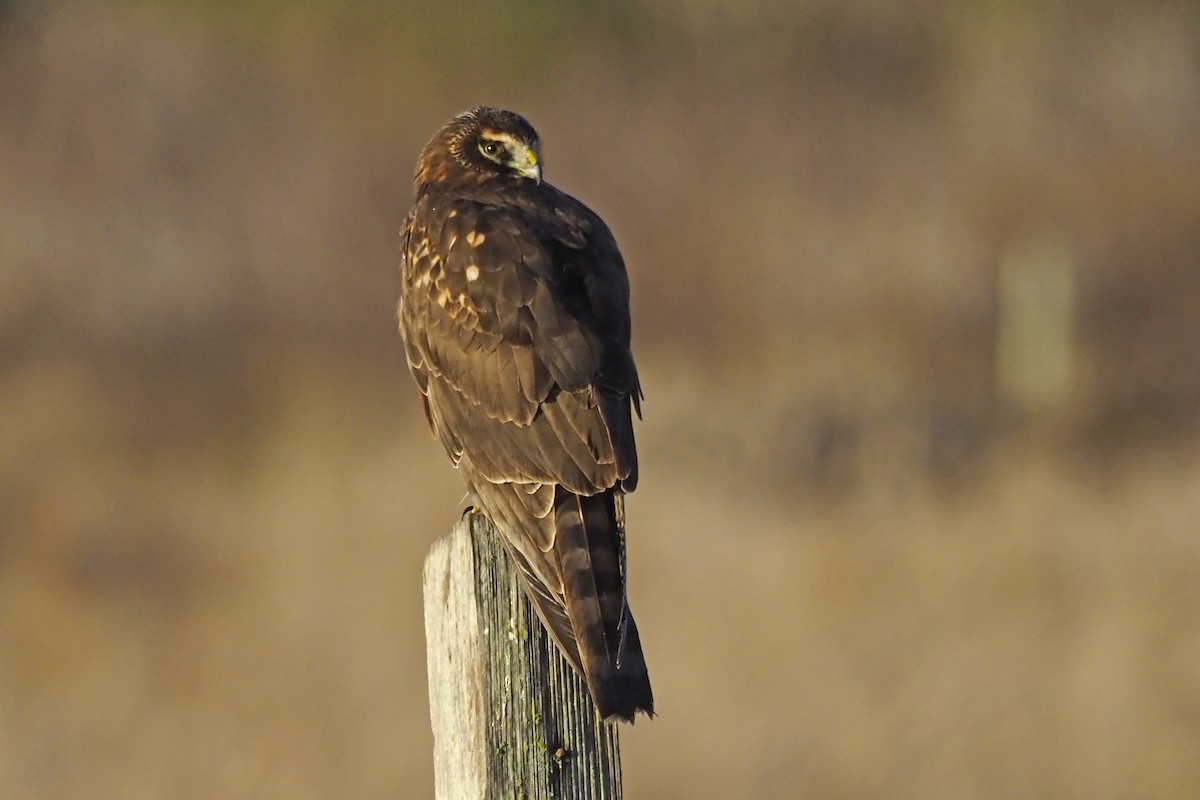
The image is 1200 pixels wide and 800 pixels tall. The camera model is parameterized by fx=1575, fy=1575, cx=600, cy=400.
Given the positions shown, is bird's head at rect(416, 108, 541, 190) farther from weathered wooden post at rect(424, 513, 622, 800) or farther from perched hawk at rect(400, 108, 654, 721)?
weathered wooden post at rect(424, 513, 622, 800)

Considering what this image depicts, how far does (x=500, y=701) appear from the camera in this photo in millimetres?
2752

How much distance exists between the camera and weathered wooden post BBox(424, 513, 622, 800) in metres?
2.74

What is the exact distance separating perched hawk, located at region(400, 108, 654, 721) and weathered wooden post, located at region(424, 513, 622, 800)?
6cm

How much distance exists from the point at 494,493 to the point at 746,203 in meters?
8.36

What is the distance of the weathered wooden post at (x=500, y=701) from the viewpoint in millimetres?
2736

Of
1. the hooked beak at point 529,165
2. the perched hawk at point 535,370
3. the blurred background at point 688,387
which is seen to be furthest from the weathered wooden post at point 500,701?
the blurred background at point 688,387

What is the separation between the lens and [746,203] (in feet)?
37.9

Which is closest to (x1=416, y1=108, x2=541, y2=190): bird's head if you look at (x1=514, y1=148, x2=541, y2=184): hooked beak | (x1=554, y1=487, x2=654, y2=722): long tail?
(x1=514, y1=148, x2=541, y2=184): hooked beak

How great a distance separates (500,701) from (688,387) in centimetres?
662

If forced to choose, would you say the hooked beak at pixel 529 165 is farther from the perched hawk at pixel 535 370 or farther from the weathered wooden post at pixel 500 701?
the weathered wooden post at pixel 500 701

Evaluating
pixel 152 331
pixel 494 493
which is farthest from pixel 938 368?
pixel 494 493

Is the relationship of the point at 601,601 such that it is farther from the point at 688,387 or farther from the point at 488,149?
the point at 688,387

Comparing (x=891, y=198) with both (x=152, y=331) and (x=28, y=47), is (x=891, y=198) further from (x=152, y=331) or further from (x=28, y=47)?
(x=28, y=47)

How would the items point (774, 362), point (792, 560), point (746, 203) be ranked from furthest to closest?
point (746, 203)
point (774, 362)
point (792, 560)
